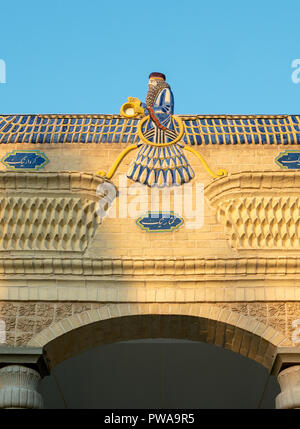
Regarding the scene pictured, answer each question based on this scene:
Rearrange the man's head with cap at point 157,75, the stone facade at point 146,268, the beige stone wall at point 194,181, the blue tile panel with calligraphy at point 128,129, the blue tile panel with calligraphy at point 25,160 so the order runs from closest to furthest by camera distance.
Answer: the stone facade at point 146,268 < the beige stone wall at point 194,181 < the blue tile panel with calligraphy at point 25,160 < the blue tile panel with calligraphy at point 128,129 < the man's head with cap at point 157,75

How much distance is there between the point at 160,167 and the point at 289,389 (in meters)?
3.87

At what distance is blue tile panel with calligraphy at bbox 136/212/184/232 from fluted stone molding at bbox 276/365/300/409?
2638 millimetres

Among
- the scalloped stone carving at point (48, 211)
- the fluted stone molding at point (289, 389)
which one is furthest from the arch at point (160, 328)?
the scalloped stone carving at point (48, 211)

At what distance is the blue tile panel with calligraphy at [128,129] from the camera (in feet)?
45.3

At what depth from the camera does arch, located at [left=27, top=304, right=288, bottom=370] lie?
12117 millimetres

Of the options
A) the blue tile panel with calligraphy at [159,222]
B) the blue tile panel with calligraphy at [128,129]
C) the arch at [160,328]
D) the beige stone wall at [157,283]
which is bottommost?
the arch at [160,328]

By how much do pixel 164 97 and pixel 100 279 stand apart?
10.8ft

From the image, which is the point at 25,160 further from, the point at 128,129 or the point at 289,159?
the point at 289,159

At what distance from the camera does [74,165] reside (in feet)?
44.4

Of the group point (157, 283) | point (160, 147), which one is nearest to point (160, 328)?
point (157, 283)

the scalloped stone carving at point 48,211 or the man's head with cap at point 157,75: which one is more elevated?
the man's head with cap at point 157,75

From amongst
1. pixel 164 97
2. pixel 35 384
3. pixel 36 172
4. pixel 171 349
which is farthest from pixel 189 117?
pixel 35 384

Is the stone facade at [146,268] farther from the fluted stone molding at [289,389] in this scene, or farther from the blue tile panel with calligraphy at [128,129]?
the blue tile panel with calligraphy at [128,129]

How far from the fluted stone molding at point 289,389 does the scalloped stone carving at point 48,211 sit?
11.0ft
